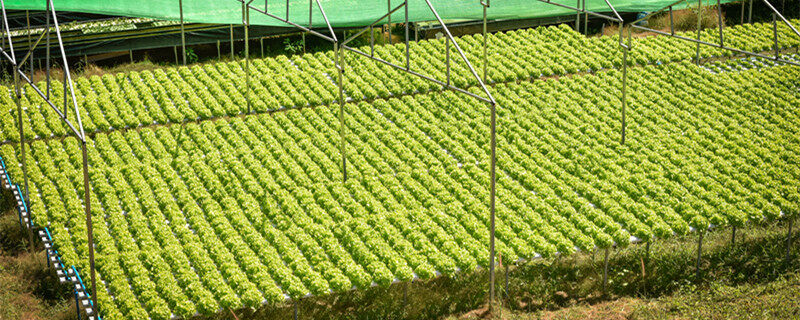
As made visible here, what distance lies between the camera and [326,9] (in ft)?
144

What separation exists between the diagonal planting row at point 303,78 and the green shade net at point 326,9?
1.36m

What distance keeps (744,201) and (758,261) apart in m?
2.07

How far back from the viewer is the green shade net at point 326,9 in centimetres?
4034

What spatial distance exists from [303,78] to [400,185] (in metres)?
9.35

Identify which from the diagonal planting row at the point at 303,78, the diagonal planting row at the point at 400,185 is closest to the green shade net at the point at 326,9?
the diagonal planting row at the point at 303,78

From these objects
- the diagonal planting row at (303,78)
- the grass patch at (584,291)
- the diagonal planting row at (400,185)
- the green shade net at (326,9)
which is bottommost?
the grass patch at (584,291)

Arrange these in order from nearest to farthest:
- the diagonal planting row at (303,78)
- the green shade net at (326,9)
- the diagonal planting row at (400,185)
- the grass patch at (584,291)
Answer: the grass patch at (584,291), the diagonal planting row at (400,185), the diagonal planting row at (303,78), the green shade net at (326,9)

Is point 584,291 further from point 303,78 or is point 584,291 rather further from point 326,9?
point 326,9

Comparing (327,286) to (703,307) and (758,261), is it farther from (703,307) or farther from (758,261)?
(758,261)

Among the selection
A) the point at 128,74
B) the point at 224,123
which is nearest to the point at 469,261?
the point at 224,123

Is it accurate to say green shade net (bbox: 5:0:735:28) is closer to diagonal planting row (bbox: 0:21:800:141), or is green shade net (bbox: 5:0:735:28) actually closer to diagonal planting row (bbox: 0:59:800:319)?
diagonal planting row (bbox: 0:21:800:141)

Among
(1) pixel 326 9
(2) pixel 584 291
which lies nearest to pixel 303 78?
(1) pixel 326 9

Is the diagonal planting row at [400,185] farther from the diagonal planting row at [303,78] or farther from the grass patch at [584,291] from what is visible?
the diagonal planting row at [303,78]

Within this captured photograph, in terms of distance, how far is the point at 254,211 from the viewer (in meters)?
31.2
